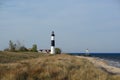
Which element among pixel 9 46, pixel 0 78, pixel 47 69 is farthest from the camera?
pixel 9 46

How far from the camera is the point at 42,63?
15.4m

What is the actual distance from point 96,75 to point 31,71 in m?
2.73

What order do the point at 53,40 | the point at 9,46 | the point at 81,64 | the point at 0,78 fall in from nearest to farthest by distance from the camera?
the point at 0,78 → the point at 81,64 → the point at 53,40 → the point at 9,46

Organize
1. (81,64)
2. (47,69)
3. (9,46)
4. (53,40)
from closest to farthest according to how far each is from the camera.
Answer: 1. (47,69)
2. (81,64)
3. (53,40)
4. (9,46)

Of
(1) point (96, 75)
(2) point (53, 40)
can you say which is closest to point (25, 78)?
(1) point (96, 75)

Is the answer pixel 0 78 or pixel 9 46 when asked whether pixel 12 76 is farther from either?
pixel 9 46

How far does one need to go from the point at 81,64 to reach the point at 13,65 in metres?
3.49

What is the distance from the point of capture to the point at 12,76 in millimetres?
13617

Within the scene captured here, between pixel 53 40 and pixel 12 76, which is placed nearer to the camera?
pixel 12 76

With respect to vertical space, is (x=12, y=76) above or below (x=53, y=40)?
below

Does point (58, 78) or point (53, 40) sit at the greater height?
point (53, 40)

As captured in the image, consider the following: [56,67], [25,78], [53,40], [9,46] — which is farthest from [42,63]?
[9,46]

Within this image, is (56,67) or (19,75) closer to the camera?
(19,75)

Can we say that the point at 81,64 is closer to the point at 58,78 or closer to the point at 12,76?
the point at 58,78
